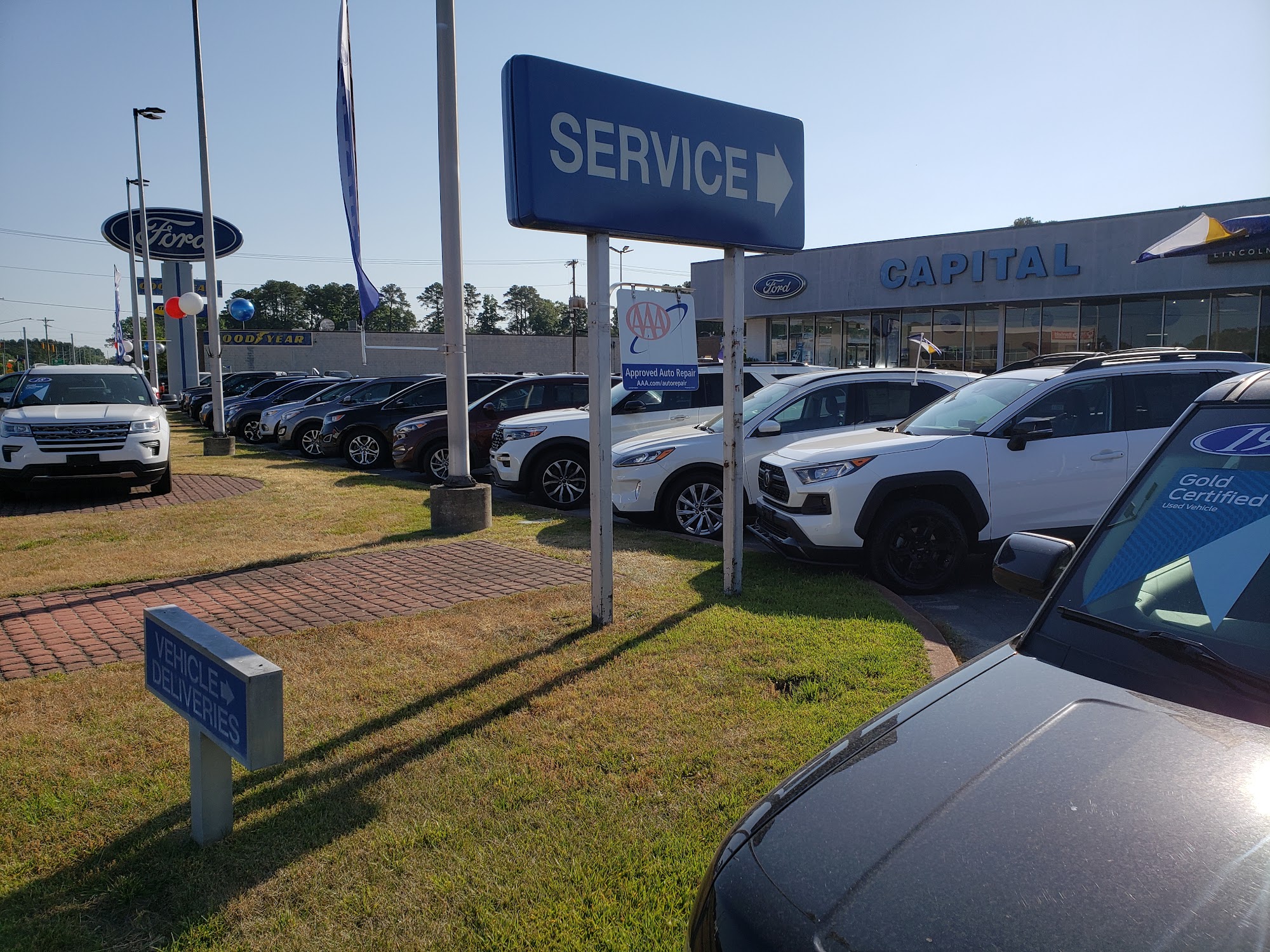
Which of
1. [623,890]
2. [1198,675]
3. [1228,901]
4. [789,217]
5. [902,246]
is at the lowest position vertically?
[623,890]

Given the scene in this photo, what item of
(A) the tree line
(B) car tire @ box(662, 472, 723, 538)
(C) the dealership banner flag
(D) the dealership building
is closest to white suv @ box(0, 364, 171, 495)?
(B) car tire @ box(662, 472, 723, 538)

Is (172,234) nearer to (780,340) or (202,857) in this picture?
(780,340)

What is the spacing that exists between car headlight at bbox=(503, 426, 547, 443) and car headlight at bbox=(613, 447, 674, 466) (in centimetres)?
220

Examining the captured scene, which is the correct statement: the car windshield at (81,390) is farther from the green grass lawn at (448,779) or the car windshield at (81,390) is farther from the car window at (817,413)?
the car window at (817,413)

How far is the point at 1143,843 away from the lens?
1574mm

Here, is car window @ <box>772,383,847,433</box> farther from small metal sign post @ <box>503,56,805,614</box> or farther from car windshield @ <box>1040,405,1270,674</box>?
car windshield @ <box>1040,405,1270,674</box>

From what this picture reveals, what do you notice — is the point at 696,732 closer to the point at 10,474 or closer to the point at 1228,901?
the point at 1228,901

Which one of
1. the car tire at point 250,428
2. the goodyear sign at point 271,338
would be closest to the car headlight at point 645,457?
the car tire at point 250,428

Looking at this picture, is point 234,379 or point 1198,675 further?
point 234,379

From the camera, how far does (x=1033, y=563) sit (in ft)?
8.91

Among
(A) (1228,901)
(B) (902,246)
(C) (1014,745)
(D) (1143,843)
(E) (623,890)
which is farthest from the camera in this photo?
(B) (902,246)

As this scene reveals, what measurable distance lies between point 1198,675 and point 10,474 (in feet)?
41.5

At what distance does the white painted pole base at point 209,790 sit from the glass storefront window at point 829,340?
2761 centimetres

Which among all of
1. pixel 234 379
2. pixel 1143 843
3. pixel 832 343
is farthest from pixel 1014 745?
pixel 234 379
